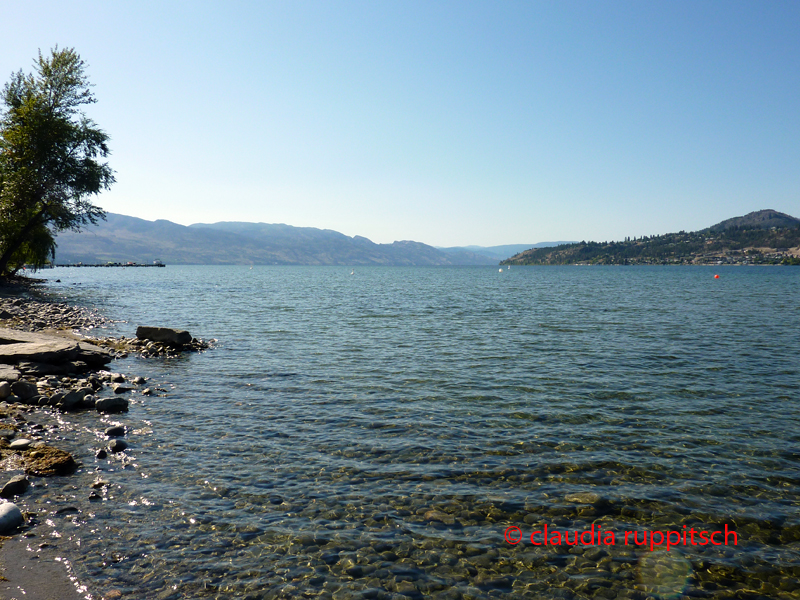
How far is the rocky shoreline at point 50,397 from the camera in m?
10.2

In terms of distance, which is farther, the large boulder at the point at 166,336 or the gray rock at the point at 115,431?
the large boulder at the point at 166,336

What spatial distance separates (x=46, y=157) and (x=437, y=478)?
65.2m

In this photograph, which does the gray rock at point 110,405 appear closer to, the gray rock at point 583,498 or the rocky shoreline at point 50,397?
the rocky shoreline at point 50,397

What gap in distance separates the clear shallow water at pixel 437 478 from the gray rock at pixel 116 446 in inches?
13.7

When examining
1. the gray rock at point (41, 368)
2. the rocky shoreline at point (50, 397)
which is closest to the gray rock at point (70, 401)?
the rocky shoreline at point (50, 397)

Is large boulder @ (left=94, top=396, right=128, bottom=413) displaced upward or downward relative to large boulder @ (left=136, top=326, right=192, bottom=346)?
downward

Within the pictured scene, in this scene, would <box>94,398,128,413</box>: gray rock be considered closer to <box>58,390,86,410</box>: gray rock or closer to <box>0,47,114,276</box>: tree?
<box>58,390,86,410</box>: gray rock

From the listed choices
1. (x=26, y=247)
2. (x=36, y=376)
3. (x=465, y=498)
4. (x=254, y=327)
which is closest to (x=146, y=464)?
(x=465, y=498)

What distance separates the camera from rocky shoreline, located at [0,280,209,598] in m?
10.2

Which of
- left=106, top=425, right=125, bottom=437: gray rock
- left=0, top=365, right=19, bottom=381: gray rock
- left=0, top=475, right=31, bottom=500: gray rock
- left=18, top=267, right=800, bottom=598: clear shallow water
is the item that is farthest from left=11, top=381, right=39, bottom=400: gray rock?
left=0, top=475, right=31, bottom=500: gray rock

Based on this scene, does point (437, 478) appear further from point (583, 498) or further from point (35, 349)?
point (35, 349)

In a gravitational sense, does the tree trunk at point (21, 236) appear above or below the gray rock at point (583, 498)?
above

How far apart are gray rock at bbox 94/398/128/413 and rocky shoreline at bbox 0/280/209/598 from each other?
3 cm

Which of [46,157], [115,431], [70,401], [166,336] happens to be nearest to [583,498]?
[115,431]
